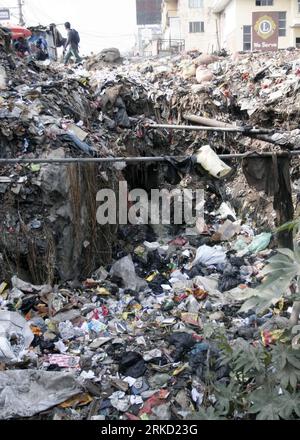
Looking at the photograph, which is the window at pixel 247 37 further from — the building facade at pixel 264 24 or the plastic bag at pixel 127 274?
the plastic bag at pixel 127 274

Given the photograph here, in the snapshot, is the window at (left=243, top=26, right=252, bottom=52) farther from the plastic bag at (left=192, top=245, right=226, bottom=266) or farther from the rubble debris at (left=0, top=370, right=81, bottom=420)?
the rubble debris at (left=0, top=370, right=81, bottom=420)

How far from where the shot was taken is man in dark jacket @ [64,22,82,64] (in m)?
12.8

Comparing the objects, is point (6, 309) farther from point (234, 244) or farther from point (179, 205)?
point (179, 205)

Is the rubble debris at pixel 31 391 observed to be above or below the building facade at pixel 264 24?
below

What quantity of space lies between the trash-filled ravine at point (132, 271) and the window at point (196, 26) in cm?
2398

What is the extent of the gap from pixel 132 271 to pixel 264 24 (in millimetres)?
23702

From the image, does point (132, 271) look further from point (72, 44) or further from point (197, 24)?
point (197, 24)

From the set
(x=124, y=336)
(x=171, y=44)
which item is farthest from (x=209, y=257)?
(x=171, y=44)

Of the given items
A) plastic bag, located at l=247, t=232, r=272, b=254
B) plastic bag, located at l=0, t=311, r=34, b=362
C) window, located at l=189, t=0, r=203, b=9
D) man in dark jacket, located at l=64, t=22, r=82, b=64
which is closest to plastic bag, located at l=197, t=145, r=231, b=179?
plastic bag, located at l=0, t=311, r=34, b=362

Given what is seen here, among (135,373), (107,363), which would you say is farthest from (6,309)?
(135,373)

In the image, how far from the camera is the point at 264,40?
25.2 meters

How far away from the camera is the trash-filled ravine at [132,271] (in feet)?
9.37

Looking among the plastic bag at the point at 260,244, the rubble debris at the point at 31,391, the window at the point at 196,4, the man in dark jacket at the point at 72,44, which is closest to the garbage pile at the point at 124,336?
the rubble debris at the point at 31,391

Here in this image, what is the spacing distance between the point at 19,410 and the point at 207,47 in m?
30.0
